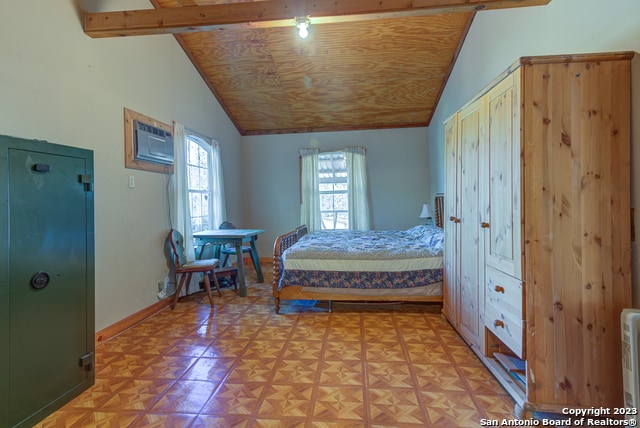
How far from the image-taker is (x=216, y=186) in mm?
4871

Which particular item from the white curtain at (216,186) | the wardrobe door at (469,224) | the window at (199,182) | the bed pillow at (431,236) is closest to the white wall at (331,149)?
the white curtain at (216,186)

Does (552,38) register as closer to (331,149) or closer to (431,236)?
(431,236)

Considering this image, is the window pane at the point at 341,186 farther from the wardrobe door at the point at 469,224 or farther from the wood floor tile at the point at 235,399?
the wood floor tile at the point at 235,399

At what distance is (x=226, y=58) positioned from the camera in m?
4.27

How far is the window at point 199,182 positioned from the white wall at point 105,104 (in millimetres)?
533

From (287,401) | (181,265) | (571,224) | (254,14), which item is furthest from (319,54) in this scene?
(287,401)

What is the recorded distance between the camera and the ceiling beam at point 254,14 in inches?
89.6

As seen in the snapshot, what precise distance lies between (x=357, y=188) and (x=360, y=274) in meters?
2.86

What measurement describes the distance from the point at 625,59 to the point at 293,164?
16.3 feet

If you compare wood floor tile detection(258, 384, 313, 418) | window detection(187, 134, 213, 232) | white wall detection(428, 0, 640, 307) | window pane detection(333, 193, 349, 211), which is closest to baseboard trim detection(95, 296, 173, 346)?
window detection(187, 134, 213, 232)

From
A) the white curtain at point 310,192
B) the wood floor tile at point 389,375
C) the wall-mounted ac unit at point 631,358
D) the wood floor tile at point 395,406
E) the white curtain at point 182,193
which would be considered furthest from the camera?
the white curtain at point 310,192

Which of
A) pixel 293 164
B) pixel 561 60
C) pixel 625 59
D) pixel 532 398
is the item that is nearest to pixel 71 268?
pixel 532 398

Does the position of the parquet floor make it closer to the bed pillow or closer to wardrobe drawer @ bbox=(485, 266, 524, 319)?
wardrobe drawer @ bbox=(485, 266, 524, 319)

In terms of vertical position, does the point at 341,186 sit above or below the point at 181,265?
above
